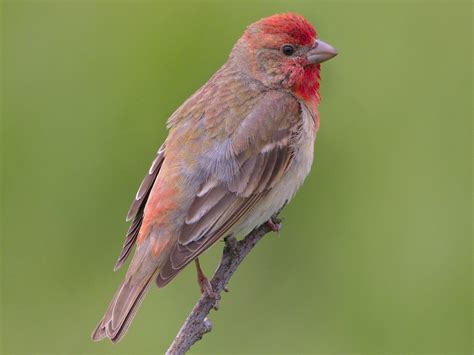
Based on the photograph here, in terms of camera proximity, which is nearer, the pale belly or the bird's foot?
the bird's foot

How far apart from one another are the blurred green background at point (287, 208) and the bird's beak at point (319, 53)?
1.37 metres

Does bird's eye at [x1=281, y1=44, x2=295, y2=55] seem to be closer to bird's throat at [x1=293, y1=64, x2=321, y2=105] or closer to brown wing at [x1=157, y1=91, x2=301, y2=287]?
bird's throat at [x1=293, y1=64, x2=321, y2=105]

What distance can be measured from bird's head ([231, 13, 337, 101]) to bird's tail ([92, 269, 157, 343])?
1.72 m

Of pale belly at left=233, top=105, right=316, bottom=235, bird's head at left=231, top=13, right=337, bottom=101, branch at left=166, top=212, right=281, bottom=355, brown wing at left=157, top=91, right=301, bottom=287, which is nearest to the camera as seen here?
branch at left=166, top=212, right=281, bottom=355

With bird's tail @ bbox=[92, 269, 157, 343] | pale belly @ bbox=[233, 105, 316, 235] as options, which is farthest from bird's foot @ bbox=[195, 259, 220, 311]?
pale belly @ bbox=[233, 105, 316, 235]

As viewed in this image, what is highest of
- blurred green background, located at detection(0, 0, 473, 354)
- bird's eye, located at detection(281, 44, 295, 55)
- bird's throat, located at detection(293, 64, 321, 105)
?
bird's eye, located at detection(281, 44, 295, 55)

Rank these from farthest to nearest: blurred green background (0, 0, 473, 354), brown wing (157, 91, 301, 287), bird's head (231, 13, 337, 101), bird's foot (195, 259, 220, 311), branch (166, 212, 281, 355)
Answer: blurred green background (0, 0, 473, 354) → bird's head (231, 13, 337, 101) → brown wing (157, 91, 301, 287) → bird's foot (195, 259, 220, 311) → branch (166, 212, 281, 355)

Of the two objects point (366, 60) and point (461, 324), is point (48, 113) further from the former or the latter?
point (461, 324)

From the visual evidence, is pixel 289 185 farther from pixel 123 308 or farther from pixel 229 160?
pixel 123 308

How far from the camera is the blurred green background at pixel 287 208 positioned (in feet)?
28.5

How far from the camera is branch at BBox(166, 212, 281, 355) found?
20.2 feet

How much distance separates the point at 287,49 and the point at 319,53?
9.1 inches

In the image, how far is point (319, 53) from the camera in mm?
7934

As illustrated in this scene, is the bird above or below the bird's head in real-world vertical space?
below
